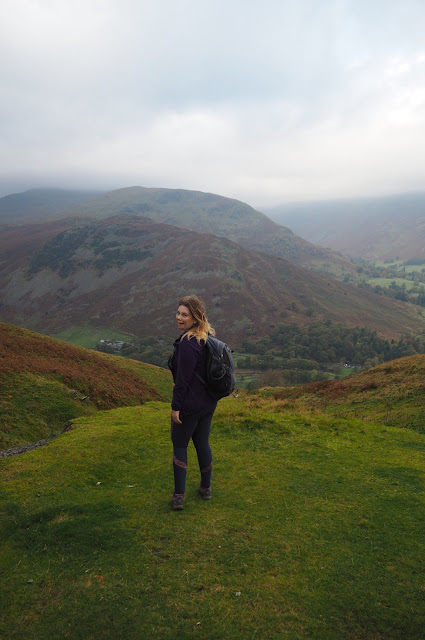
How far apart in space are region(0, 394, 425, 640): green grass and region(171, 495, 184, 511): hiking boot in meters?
0.14

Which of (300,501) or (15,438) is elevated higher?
(300,501)

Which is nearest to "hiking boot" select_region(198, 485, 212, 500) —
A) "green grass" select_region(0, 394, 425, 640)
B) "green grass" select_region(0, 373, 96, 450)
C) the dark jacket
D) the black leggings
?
"green grass" select_region(0, 394, 425, 640)

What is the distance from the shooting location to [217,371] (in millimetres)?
6789

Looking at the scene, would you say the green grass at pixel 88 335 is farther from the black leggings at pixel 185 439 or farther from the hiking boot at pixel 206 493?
the black leggings at pixel 185 439

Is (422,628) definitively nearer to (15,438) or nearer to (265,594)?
(265,594)

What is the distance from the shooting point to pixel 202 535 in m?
6.20

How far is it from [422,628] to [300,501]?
2967 mm

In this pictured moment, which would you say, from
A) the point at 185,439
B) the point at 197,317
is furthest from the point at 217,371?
the point at 185,439

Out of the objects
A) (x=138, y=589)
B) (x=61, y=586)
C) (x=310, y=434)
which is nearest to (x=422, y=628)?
(x=138, y=589)

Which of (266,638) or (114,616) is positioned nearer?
(266,638)

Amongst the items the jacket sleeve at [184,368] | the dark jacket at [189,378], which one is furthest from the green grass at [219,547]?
the jacket sleeve at [184,368]

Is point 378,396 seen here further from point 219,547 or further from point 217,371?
point 219,547

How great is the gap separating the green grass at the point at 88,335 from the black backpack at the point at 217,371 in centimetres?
16882

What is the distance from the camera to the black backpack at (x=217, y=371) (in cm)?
679
